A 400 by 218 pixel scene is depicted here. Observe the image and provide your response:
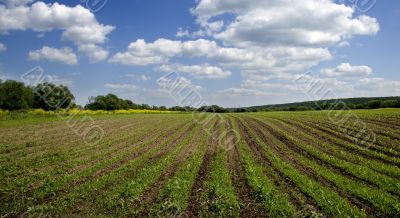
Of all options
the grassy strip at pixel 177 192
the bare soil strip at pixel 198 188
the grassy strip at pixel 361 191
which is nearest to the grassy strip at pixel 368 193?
the grassy strip at pixel 361 191

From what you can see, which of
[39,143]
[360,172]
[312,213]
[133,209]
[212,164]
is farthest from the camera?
[39,143]

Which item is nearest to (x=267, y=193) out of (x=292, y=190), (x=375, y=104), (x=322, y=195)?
(x=292, y=190)

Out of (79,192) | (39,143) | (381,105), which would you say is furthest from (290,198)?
(381,105)

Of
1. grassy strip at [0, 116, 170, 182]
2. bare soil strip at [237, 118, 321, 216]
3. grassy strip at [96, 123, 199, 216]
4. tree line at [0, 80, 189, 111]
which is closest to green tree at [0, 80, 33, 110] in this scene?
tree line at [0, 80, 189, 111]

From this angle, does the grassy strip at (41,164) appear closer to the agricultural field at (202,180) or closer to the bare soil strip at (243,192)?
the agricultural field at (202,180)

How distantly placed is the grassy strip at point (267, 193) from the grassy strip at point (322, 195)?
0.95 m

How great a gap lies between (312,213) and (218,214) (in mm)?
2732

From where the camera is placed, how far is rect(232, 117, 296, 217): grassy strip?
32.3 feet

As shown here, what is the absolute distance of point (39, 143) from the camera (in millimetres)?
23172

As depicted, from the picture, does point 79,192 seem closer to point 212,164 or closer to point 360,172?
point 212,164

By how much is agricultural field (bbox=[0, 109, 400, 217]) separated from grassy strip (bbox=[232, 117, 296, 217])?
0.11 ft

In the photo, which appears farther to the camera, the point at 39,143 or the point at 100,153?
the point at 39,143

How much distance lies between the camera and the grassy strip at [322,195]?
970 centimetres

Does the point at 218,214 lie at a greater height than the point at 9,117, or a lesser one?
lesser
